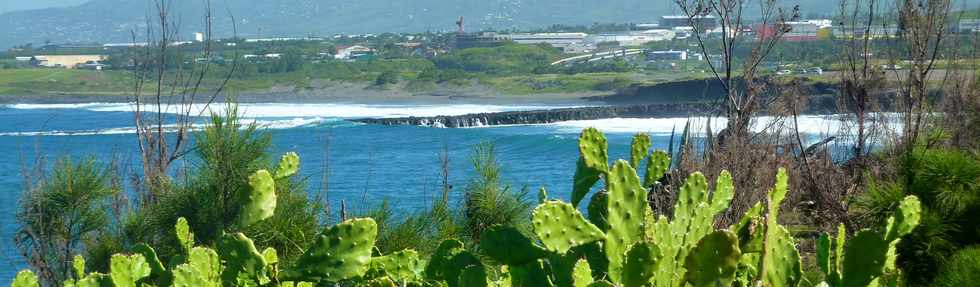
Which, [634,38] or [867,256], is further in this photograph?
[634,38]

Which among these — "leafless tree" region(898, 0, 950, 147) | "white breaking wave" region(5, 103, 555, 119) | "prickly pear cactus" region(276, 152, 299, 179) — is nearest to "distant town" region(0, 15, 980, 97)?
"white breaking wave" region(5, 103, 555, 119)

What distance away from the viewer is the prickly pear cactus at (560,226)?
269 cm

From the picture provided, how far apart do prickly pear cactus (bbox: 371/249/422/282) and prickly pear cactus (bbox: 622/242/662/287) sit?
1240mm

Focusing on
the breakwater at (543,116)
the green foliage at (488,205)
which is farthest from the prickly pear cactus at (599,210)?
the breakwater at (543,116)

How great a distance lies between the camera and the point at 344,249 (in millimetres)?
3154

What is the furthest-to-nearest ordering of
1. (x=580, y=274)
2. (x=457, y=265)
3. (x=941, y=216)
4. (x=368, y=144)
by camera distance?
(x=368, y=144)
(x=941, y=216)
(x=457, y=265)
(x=580, y=274)

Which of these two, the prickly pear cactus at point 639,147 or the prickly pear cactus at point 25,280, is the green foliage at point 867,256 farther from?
the prickly pear cactus at point 25,280

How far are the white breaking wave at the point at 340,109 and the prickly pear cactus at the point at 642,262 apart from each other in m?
49.3

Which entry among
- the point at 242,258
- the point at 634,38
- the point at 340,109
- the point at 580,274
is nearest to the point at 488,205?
the point at 242,258

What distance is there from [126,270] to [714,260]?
5.39 feet

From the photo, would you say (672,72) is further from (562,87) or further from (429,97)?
(429,97)

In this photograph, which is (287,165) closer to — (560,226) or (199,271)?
(199,271)

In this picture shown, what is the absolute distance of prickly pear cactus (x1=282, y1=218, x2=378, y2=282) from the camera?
3.15 m

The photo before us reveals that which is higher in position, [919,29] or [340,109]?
[919,29]
